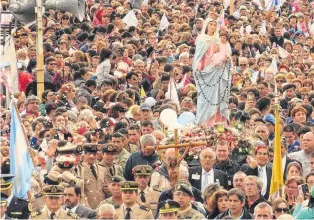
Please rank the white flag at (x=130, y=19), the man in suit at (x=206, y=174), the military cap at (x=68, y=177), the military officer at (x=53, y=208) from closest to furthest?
the military officer at (x=53, y=208)
the military cap at (x=68, y=177)
the man in suit at (x=206, y=174)
the white flag at (x=130, y=19)

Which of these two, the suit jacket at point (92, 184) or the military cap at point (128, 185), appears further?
the suit jacket at point (92, 184)

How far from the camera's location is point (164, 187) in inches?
953

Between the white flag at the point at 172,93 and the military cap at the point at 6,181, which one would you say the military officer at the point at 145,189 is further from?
the white flag at the point at 172,93

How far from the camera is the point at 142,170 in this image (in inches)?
954

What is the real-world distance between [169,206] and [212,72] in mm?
9837

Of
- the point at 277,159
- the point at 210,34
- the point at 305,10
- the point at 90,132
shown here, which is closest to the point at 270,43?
the point at 305,10

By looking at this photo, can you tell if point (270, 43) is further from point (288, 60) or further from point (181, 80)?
point (181, 80)

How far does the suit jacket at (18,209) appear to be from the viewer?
22.7 meters

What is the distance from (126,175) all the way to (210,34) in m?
6.48

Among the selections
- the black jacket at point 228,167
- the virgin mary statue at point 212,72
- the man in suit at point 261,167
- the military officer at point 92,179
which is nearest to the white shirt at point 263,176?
the man in suit at point 261,167

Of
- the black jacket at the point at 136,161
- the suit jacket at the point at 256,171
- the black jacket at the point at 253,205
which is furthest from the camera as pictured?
the black jacket at the point at 136,161

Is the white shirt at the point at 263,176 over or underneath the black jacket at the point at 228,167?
underneath

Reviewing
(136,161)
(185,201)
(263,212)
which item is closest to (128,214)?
(185,201)

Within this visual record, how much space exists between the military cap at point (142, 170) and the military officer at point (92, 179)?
3.11 ft
